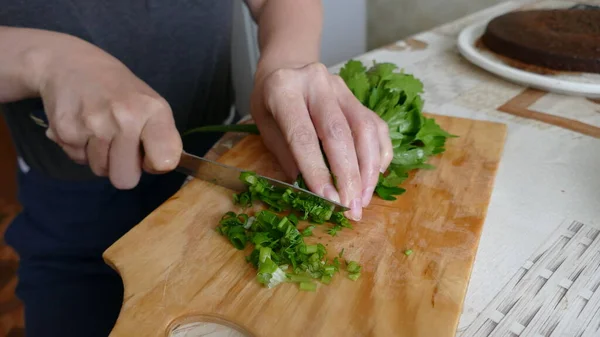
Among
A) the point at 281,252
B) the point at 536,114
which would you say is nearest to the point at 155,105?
the point at 281,252

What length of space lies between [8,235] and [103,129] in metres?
0.46

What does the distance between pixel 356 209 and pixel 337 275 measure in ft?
0.35

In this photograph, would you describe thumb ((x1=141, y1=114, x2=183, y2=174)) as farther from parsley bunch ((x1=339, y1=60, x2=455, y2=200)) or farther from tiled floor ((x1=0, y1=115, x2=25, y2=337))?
tiled floor ((x1=0, y1=115, x2=25, y2=337))

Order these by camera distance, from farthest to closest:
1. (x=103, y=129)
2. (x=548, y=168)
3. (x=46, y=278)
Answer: (x=46, y=278) → (x=548, y=168) → (x=103, y=129)

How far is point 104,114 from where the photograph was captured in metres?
0.70

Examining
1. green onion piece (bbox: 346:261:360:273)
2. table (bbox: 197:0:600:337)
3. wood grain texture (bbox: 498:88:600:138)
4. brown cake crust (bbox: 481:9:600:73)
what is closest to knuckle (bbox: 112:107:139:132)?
table (bbox: 197:0:600:337)

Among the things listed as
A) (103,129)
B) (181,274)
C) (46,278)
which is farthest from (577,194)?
(46,278)

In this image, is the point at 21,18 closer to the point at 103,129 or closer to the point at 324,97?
the point at 103,129

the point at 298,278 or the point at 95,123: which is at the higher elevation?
the point at 95,123

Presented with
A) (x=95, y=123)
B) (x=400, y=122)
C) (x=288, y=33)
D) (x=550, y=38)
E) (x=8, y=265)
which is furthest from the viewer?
(x=8, y=265)

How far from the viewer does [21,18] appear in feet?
2.93

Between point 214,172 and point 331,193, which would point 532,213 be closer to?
point 331,193

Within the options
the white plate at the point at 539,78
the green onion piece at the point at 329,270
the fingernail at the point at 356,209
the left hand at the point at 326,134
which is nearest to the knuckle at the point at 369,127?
the left hand at the point at 326,134

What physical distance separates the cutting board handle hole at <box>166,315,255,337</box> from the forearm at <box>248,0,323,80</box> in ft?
1.53
